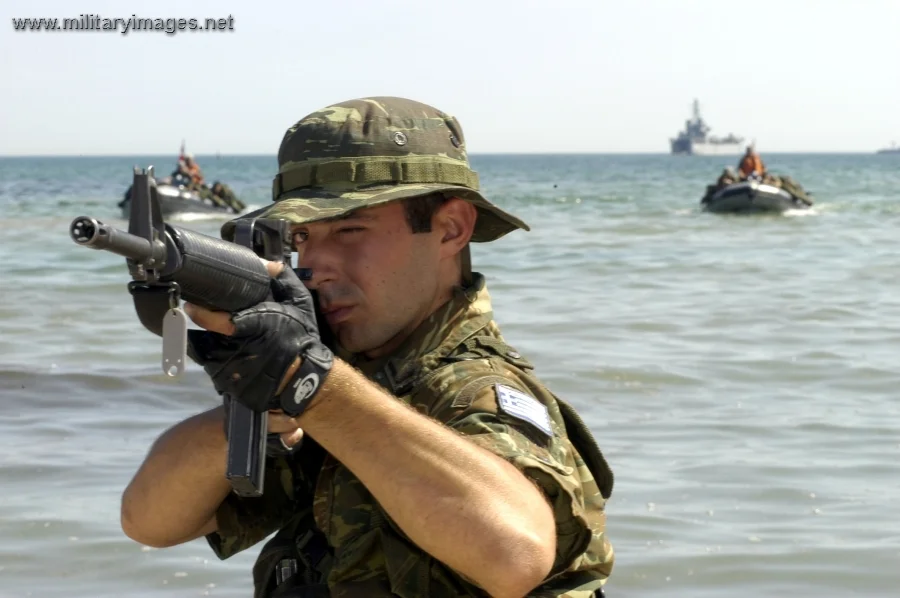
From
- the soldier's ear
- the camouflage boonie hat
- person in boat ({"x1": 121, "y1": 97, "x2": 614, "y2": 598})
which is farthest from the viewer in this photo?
the soldier's ear

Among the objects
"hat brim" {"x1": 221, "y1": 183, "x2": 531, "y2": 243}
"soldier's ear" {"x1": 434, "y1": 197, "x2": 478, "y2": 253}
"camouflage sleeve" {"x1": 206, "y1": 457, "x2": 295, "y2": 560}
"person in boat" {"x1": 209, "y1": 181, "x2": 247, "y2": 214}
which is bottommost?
"person in boat" {"x1": 209, "y1": 181, "x2": 247, "y2": 214}

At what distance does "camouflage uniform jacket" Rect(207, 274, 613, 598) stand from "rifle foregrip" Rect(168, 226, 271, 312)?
1.62 feet

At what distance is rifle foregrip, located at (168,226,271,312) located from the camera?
2010mm

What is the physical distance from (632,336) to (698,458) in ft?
13.5

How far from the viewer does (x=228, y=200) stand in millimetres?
32312

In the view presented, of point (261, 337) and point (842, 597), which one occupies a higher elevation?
point (261, 337)

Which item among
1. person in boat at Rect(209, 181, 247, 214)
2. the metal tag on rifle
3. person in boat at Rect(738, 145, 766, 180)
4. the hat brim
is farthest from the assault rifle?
person in boat at Rect(738, 145, 766, 180)

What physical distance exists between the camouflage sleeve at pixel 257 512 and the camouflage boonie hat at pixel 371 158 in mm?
509

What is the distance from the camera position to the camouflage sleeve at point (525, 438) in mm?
2424

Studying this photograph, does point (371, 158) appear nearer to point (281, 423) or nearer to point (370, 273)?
point (370, 273)

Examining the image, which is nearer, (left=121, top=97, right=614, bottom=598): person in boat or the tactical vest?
Answer: (left=121, top=97, right=614, bottom=598): person in boat

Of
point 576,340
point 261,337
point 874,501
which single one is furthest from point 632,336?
point 261,337

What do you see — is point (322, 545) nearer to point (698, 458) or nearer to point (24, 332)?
point (698, 458)

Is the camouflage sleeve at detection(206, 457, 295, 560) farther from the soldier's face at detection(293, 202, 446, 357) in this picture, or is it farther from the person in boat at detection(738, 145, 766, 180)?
the person in boat at detection(738, 145, 766, 180)
